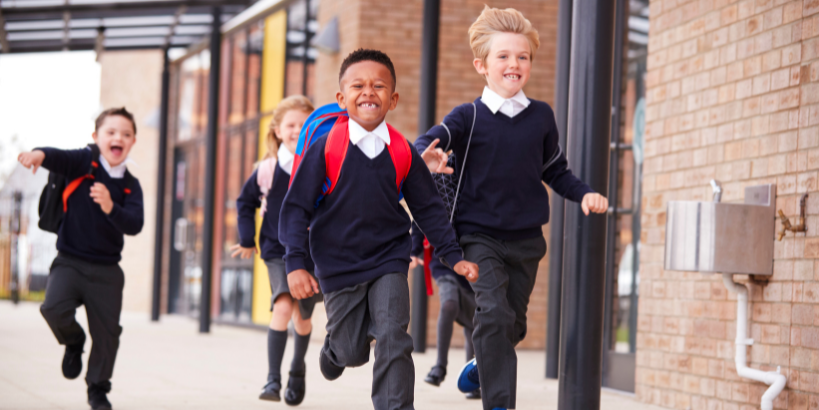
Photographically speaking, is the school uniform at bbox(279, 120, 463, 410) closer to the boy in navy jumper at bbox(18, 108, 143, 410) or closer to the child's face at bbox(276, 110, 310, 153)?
the boy in navy jumper at bbox(18, 108, 143, 410)

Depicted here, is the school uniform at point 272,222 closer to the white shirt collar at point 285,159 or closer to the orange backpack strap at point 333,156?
the white shirt collar at point 285,159

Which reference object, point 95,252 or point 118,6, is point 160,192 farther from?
point 95,252

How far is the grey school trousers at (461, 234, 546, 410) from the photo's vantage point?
3938 millimetres

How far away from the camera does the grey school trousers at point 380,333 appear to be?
3469mm

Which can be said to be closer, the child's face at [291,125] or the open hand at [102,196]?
the open hand at [102,196]

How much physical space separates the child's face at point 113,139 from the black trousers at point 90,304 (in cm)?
59

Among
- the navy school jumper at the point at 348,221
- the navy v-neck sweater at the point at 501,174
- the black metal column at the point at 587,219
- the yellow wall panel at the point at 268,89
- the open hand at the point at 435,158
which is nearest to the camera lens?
the navy school jumper at the point at 348,221

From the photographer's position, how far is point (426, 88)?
8945mm

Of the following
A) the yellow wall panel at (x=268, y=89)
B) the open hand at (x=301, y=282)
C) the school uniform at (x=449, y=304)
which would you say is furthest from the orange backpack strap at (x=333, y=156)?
the yellow wall panel at (x=268, y=89)

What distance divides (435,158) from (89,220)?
215cm

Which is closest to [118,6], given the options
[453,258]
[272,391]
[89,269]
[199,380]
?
[199,380]

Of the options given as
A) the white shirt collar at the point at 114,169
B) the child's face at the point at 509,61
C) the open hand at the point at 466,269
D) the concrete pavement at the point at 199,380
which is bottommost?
the concrete pavement at the point at 199,380

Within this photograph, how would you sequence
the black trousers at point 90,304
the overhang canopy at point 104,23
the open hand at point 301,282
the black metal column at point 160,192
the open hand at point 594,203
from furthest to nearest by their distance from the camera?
the black metal column at point 160,192 → the overhang canopy at point 104,23 → the black trousers at point 90,304 → the open hand at point 594,203 → the open hand at point 301,282

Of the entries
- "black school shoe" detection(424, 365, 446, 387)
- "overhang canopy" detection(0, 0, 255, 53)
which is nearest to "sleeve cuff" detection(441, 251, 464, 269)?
"black school shoe" detection(424, 365, 446, 387)
